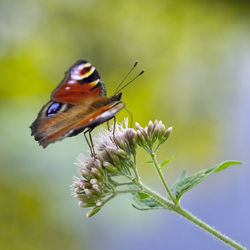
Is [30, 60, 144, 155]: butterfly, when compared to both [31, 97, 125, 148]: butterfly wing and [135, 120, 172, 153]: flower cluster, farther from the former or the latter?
[135, 120, 172, 153]: flower cluster

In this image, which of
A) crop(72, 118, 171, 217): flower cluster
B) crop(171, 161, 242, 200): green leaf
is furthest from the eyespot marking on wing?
crop(171, 161, 242, 200): green leaf

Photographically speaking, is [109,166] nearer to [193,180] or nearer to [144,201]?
[144,201]

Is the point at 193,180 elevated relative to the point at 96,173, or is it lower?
lower

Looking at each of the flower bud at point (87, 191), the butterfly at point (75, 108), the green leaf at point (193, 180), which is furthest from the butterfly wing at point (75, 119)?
the green leaf at point (193, 180)

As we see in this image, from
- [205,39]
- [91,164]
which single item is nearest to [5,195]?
[91,164]

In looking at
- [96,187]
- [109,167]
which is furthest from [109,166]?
[96,187]

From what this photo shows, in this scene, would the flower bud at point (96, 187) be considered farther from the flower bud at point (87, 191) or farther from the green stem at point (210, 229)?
the green stem at point (210, 229)
